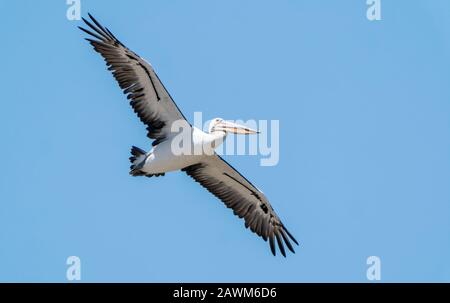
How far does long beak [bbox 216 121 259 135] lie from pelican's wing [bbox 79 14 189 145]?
26.3 inches

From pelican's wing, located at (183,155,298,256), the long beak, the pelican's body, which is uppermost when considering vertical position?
the long beak

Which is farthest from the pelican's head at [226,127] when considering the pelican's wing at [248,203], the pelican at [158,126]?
the pelican's wing at [248,203]

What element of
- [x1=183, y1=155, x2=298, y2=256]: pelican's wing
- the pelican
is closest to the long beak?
the pelican

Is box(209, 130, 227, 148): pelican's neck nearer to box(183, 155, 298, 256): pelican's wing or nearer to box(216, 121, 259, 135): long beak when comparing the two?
box(216, 121, 259, 135): long beak

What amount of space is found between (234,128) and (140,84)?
1.63 metres

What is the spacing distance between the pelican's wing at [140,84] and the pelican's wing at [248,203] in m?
1.03

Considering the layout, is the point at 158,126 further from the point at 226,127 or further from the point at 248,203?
the point at 248,203

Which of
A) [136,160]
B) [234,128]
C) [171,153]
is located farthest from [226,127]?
[136,160]

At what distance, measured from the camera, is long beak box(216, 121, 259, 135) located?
58.4 ft
